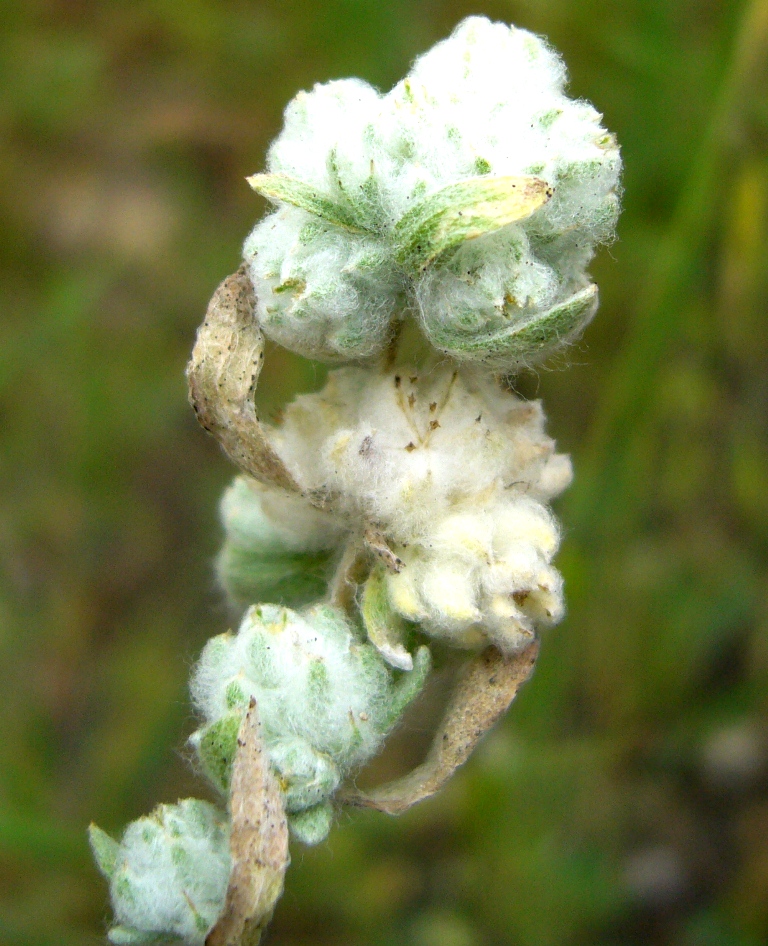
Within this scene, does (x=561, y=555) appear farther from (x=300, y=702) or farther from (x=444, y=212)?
(x=444, y=212)

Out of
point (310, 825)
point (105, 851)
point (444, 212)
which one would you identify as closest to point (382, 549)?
point (310, 825)

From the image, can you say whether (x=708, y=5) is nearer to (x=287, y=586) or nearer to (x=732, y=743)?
(x=732, y=743)

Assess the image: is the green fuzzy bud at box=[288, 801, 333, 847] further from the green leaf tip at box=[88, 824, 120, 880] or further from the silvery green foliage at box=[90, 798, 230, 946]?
the green leaf tip at box=[88, 824, 120, 880]

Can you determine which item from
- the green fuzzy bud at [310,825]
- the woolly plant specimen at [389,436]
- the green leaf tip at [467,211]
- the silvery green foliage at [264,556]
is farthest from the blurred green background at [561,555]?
the green leaf tip at [467,211]

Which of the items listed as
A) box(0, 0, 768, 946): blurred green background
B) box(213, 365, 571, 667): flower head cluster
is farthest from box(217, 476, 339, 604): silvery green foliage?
box(0, 0, 768, 946): blurred green background

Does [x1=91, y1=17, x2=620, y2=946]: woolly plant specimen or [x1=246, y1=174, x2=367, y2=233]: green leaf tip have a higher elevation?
[x1=246, y1=174, x2=367, y2=233]: green leaf tip

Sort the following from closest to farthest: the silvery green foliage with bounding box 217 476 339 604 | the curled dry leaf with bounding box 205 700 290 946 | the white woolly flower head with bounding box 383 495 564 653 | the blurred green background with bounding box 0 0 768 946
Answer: the curled dry leaf with bounding box 205 700 290 946 < the white woolly flower head with bounding box 383 495 564 653 < the silvery green foliage with bounding box 217 476 339 604 < the blurred green background with bounding box 0 0 768 946

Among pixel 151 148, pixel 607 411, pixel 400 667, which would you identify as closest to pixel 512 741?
pixel 607 411

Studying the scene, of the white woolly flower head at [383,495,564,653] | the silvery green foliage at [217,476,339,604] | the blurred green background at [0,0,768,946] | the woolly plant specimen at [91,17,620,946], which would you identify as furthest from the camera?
the blurred green background at [0,0,768,946]
